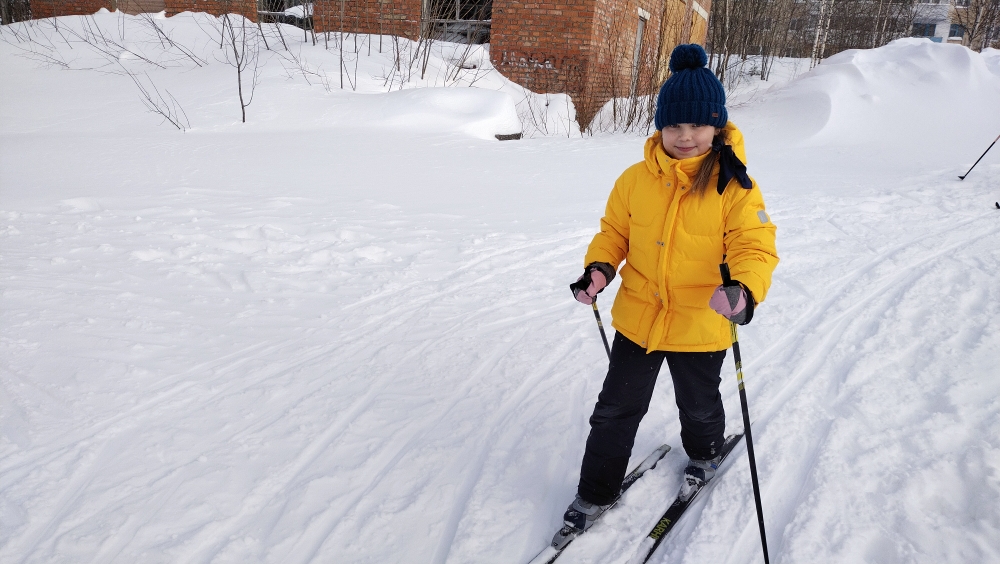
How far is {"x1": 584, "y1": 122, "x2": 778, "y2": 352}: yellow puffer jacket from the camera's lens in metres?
2.00

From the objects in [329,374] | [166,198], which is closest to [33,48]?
[166,198]

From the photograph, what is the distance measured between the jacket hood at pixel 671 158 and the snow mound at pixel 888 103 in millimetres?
8886

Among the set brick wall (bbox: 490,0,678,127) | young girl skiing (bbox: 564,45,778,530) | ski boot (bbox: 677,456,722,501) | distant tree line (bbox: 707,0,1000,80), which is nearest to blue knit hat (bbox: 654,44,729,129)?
young girl skiing (bbox: 564,45,778,530)

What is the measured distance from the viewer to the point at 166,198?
5.72 m

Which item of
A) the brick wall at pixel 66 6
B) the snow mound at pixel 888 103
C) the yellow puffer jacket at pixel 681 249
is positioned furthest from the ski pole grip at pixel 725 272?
the brick wall at pixel 66 6

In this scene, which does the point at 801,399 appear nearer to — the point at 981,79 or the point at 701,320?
the point at 701,320

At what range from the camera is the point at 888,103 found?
10992 millimetres

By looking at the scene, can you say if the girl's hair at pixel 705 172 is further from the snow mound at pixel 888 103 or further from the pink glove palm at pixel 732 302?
the snow mound at pixel 888 103

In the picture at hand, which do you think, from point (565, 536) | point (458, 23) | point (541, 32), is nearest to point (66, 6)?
point (458, 23)

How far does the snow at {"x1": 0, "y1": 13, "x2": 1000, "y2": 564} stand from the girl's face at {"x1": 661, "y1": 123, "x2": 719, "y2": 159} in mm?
1317

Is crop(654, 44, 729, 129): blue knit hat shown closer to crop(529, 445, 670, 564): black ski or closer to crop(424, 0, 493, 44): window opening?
crop(529, 445, 670, 564): black ski

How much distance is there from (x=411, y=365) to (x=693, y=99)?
2.08 m

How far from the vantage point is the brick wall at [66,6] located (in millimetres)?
13695

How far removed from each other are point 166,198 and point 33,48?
7.97 m
